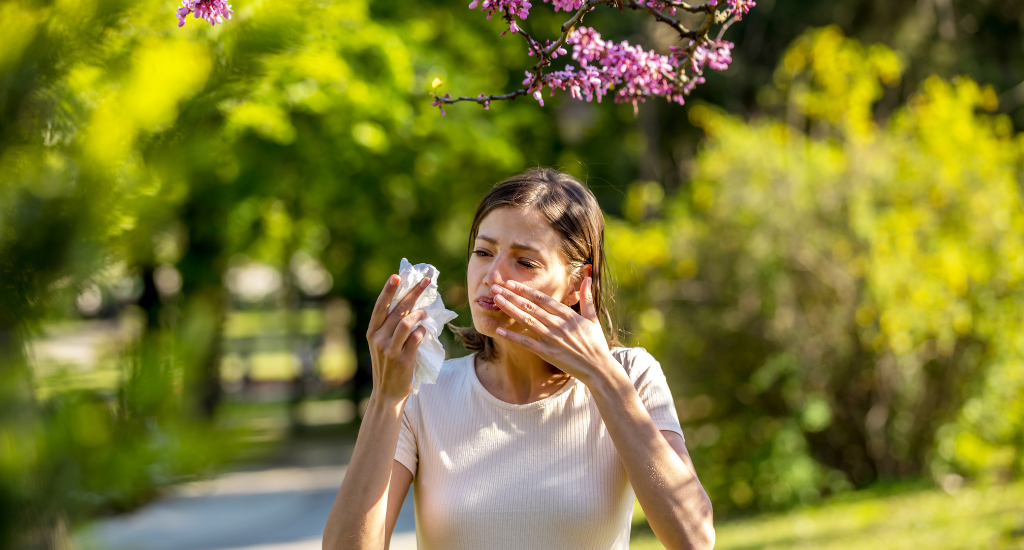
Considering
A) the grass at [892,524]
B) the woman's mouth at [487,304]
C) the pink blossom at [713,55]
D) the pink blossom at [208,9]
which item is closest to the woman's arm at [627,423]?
the woman's mouth at [487,304]

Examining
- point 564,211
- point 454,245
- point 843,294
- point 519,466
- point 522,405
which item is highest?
point 564,211

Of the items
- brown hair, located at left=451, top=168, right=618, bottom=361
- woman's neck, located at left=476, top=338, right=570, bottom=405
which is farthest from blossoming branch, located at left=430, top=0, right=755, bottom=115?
woman's neck, located at left=476, top=338, right=570, bottom=405

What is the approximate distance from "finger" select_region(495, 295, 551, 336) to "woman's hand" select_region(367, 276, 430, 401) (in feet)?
0.55

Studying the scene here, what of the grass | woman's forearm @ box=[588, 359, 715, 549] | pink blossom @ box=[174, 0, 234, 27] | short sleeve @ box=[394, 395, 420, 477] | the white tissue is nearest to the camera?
pink blossom @ box=[174, 0, 234, 27]

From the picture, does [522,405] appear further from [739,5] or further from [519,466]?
[739,5]

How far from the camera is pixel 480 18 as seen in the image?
10.2 meters

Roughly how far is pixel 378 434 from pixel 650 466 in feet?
1.91

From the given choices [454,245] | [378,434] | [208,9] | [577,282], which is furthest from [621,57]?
[454,245]

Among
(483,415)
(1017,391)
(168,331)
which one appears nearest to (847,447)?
(1017,391)

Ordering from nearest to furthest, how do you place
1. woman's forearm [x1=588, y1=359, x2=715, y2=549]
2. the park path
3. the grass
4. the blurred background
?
the blurred background, woman's forearm [x1=588, y1=359, x2=715, y2=549], the grass, the park path

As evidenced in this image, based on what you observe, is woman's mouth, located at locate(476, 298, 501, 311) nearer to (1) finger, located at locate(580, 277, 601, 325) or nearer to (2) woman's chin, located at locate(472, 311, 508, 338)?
(2) woman's chin, located at locate(472, 311, 508, 338)

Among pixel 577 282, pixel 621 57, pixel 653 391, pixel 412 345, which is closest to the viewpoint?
pixel 412 345

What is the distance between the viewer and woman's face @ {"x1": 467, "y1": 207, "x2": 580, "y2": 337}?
1884mm

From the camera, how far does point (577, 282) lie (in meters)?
2.07
